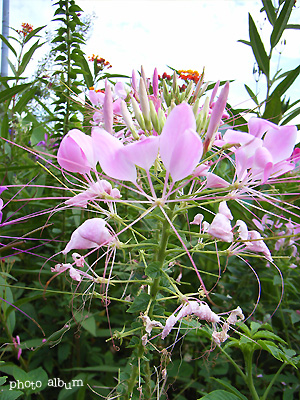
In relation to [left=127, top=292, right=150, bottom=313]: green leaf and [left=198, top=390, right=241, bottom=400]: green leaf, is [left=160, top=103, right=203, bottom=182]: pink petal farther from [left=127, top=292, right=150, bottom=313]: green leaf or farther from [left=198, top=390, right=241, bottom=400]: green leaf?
[left=198, top=390, right=241, bottom=400]: green leaf

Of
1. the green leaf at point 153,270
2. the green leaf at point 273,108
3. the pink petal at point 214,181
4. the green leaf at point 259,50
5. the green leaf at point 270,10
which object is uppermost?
the green leaf at point 270,10

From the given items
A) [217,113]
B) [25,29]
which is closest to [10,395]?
[217,113]

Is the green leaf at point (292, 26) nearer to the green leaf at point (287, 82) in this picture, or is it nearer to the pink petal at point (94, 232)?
the green leaf at point (287, 82)

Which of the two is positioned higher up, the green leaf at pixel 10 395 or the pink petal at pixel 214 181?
the pink petal at pixel 214 181

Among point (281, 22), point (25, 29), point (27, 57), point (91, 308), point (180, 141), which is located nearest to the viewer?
point (180, 141)

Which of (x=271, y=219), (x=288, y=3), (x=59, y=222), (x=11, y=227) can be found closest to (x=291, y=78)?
(x=288, y=3)

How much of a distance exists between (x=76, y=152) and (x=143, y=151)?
5.7 inches

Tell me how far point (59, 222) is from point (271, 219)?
2.86 feet

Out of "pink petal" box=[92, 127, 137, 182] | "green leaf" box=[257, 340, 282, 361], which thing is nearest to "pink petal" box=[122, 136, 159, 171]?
"pink petal" box=[92, 127, 137, 182]

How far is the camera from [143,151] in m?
0.46

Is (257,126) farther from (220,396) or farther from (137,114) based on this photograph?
(220,396)

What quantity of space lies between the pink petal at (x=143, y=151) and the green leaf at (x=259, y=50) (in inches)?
46.1

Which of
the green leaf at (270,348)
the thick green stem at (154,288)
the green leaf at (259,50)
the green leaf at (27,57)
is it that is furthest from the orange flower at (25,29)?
the green leaf at (270,348)

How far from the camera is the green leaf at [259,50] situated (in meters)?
1.40
